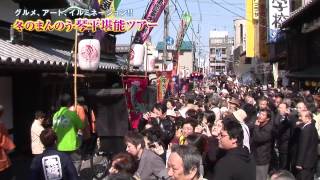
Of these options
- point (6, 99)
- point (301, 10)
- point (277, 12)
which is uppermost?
point (277, 12)

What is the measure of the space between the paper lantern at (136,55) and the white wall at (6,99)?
19.7 feet

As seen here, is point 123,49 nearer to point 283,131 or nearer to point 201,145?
A: point 283,131

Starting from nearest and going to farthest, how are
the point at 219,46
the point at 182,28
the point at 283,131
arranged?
1. the point at 283,131
2. the point at 182,28
3. the point at 219,46

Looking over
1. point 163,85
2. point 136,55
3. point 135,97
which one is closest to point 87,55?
point 135,97

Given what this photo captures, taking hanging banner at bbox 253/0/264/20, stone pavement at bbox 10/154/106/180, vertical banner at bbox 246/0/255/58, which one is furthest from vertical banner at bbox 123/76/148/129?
vertical banner at bbox 246/0/255/58

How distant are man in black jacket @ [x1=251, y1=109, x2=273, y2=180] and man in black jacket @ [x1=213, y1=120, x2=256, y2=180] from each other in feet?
10.0

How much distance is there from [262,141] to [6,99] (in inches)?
223

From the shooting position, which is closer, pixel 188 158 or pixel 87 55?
pixel 188 158

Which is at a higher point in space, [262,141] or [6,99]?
[6,99]

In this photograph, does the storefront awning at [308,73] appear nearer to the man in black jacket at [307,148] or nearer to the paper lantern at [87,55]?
the paper lantern at [87,55]

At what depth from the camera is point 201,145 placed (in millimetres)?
6055

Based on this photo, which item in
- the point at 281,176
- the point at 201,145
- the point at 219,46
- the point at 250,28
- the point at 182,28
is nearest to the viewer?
the point at 281,176

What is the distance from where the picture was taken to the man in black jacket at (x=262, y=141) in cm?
795

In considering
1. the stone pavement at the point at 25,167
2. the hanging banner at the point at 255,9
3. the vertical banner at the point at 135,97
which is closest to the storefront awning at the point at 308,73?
the vertical banner at the point at 135,97
